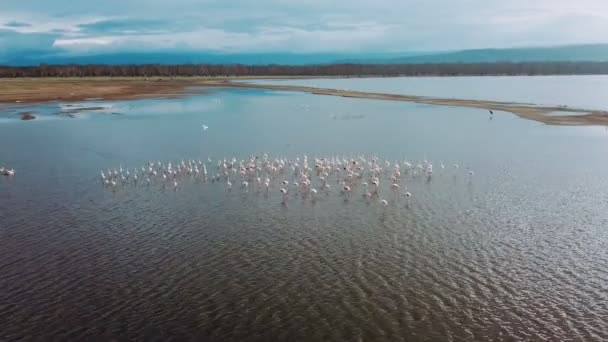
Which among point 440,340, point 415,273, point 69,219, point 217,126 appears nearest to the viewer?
point 440,340

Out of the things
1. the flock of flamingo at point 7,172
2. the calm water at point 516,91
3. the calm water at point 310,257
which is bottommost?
the calm water at point 310,257

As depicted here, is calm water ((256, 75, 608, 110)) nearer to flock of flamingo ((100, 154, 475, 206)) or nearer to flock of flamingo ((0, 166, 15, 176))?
flock of flamingo ((100, 154, 475, 206))

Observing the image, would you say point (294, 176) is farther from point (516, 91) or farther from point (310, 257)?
point (516, 91)

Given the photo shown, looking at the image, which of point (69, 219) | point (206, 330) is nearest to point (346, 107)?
point (69, 219)

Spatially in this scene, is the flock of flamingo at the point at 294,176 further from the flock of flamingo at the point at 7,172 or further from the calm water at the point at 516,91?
the calm water at the point at 516,91

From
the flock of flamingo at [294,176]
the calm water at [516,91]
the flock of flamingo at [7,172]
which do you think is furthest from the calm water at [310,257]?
the calm water at [516,91]

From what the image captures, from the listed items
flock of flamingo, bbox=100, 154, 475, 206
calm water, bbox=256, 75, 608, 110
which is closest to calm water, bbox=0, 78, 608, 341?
flock of flamingo, bbox=100, 154, 475, 206

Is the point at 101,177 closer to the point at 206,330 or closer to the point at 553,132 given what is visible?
the point at 206,330
